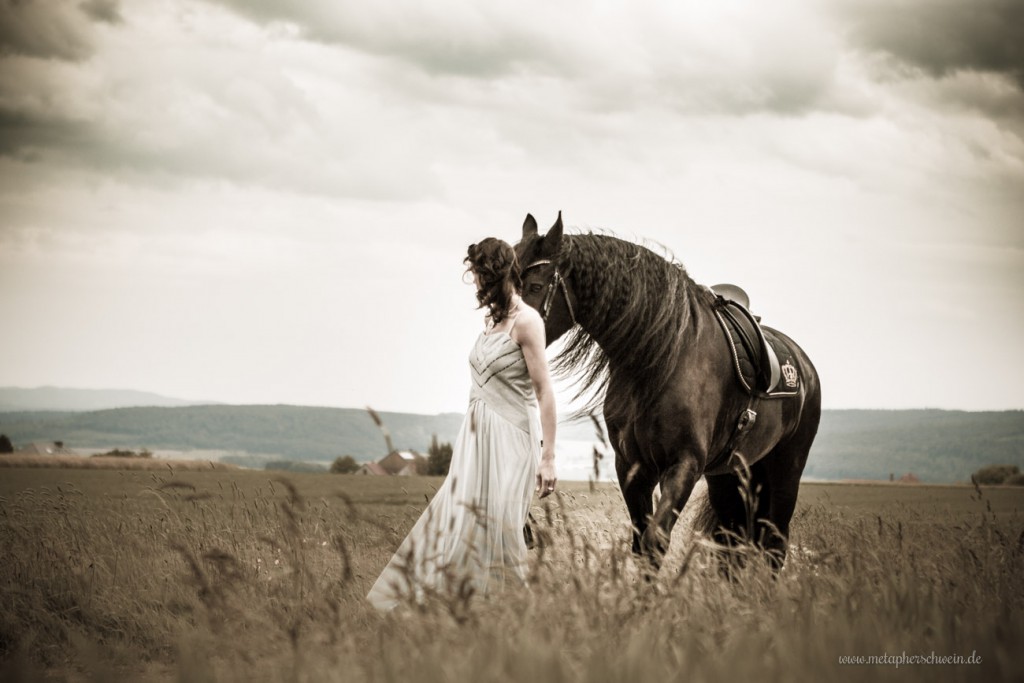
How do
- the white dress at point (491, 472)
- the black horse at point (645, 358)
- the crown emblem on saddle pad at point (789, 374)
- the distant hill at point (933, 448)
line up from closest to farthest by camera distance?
the white dress at point (491, 472) < the black horse at point (645, 358) < the crown emblem on saddle pad at point (789, 374) < the distant hill at point (933, 448)

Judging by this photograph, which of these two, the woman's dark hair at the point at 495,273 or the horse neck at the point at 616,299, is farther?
the horse neck at the point at 616,299

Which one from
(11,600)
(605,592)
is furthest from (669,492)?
(11,600)

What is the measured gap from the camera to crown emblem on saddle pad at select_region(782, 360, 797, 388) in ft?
23.5

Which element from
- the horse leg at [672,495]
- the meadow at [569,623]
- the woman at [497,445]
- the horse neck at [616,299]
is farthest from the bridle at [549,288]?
the horse leg at [672,495]

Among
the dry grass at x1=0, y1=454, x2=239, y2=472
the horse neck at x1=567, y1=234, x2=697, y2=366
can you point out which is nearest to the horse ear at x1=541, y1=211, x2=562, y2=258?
the horse neck at x1=567, y1=234, x2=697, y2=366

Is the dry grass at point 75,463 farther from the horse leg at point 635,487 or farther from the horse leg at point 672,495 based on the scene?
the horse leg at point 672,495

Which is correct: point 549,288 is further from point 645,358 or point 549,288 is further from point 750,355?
point 750,355

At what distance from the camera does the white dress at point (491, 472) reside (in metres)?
5.04

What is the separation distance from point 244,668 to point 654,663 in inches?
63.9

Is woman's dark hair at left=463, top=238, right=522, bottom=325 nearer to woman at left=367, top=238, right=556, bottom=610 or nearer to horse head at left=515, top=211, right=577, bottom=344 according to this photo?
woman at left=367, top=238, right=556, bottom=610

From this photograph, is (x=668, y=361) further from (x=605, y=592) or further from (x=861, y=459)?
(x=861, y=459)

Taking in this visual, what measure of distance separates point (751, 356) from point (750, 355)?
12 mm

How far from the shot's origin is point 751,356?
6.71m

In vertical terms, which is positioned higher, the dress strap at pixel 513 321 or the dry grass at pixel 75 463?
the dress strap at pixel 513 321
